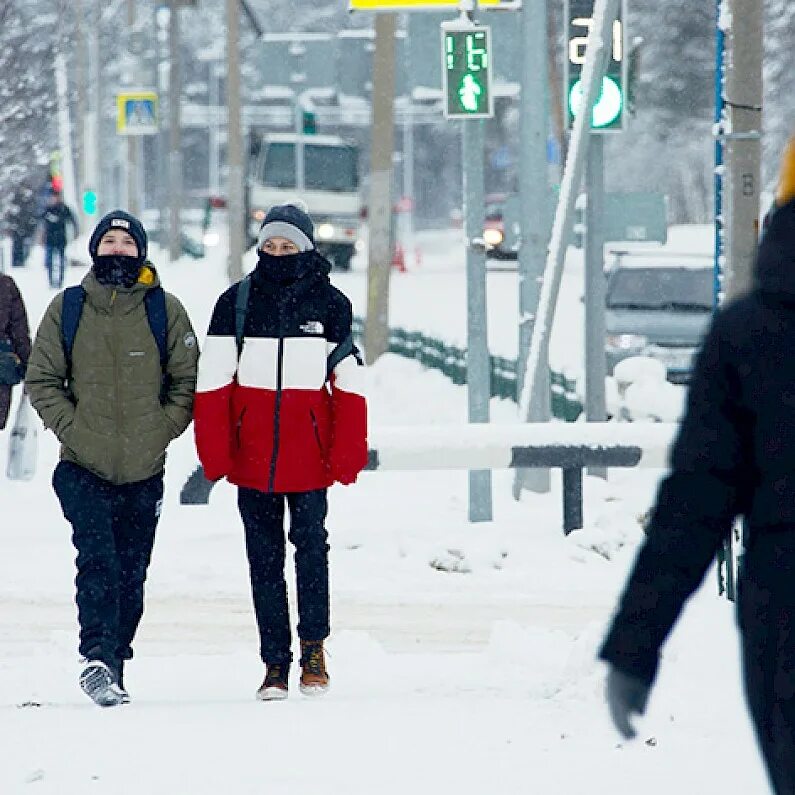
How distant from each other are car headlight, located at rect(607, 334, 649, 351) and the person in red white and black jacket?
12.3 metres

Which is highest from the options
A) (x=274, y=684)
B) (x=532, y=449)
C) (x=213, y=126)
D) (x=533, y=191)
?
(x=213, y=126)

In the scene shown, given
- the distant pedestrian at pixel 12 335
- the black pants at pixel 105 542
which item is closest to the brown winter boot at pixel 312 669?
the black pants at pixel 105 542

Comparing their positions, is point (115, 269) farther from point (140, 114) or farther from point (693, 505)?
point (140, 114)

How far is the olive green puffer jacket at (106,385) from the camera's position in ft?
22.4

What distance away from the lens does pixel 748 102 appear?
953 centimetres

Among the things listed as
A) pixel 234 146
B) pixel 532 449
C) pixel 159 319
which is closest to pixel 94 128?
pixel 234 146

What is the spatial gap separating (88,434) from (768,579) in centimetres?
384

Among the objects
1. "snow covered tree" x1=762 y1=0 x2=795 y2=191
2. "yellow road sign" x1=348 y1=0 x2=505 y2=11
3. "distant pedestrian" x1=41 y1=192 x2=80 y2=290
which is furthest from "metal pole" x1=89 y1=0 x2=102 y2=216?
"yellow road sign" x1=348 y1=0 x2=505 y2=11

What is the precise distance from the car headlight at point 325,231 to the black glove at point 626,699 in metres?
38.4

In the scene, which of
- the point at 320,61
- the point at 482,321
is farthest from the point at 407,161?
the point at 482,321

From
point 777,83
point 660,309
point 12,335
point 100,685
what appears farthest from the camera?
point 777,83

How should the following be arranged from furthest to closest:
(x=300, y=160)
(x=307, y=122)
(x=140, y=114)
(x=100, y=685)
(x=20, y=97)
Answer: (x=300, y=160)
(x=307, y=122)
(x=140, y=114)
(x=20, y=97)
(x=100, y=685)

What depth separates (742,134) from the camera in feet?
31.3

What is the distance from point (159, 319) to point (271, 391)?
0.48 m
